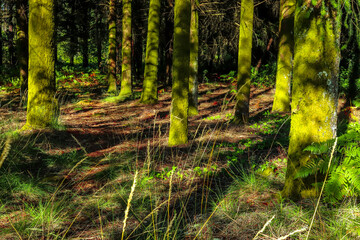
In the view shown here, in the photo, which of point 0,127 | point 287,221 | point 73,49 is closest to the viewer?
point 287,221

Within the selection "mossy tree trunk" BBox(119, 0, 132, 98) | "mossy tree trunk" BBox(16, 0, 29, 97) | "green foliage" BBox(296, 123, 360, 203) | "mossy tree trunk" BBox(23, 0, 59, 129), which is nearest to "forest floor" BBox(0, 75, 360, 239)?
"green foliage" BBox(296, 123, 360, 203)

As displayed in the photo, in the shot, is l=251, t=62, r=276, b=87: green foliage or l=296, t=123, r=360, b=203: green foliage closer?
l=296, t=123, r=360, b=203: green foliage

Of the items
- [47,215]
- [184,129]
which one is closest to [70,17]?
[184,129]

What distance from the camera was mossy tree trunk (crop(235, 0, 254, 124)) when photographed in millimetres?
7660

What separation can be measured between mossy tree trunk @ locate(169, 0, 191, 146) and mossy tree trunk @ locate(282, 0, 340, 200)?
3.50 meters

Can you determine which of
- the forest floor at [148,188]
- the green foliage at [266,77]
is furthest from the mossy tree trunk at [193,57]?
the green foliage at [266,77]

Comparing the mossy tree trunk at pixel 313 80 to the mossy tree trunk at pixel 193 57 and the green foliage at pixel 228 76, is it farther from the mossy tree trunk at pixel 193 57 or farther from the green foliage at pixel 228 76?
the green foliage at pixel 228 76

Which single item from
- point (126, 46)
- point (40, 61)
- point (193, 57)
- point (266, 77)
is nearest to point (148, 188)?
point (40, 61)

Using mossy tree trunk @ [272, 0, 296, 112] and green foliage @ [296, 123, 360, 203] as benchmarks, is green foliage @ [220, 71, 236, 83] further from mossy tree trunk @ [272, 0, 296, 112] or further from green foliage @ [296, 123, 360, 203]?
green foliage @ [296, 123, 360, 203]

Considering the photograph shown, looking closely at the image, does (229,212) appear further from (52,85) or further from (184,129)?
(52,85)

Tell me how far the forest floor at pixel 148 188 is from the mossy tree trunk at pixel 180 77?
16.4 inches

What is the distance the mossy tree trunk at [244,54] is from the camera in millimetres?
7660

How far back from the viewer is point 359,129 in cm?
295

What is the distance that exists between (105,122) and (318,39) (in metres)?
8.37
